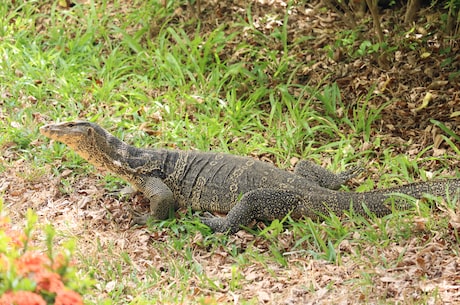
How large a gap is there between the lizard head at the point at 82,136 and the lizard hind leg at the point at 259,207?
1.48 meters

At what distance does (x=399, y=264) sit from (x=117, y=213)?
114 inches

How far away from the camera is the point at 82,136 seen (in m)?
6.57

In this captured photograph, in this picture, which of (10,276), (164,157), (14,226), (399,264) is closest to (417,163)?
(399,264)

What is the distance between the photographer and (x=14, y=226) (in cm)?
628

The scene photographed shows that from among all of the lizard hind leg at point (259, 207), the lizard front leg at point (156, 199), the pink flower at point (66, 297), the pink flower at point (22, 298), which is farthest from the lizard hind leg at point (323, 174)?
the pink flower at point (22, 298)

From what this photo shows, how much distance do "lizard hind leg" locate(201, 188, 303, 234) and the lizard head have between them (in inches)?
58.3

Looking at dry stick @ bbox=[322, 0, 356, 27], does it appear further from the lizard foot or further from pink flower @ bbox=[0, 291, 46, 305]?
pink flower @ bbox=[0, 291, 46, 305]

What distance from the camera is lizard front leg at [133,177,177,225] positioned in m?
6.46

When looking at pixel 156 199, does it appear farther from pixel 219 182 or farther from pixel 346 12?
pixel 346 12

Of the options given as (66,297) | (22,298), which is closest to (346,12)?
(66,297)

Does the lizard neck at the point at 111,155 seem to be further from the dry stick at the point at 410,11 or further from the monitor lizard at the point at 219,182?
the dry stick at the point at 410,11

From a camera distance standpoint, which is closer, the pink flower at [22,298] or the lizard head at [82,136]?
the pink flower at [22,298]

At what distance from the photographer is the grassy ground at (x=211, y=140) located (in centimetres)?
512

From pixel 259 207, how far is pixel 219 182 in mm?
619
